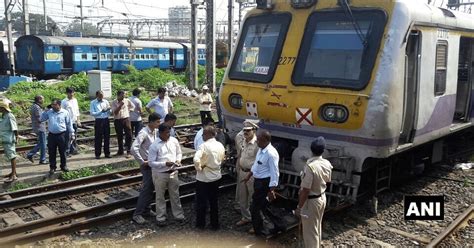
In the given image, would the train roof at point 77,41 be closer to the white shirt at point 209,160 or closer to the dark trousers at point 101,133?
the dark trousers at point 101,133

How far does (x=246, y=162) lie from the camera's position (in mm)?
6375

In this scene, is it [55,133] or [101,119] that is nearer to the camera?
[55,133]

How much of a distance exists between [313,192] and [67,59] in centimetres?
2844

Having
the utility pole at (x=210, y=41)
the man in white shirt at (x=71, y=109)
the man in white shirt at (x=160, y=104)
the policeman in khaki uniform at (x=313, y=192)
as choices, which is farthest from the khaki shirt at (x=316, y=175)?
the utility pole at (x=210, y=41)

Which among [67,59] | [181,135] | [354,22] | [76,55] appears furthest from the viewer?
[67,59]

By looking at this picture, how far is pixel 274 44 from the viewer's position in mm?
7125

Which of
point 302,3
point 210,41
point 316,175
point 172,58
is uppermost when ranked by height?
point 210,41

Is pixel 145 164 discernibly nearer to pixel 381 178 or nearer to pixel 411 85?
pixel 381 178

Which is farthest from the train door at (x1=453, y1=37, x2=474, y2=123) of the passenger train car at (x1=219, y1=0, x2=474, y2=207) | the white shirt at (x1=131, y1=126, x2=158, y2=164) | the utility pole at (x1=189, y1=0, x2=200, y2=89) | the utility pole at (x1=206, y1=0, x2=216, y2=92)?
the utility pole at (x1=189, y1=0, x2=200, y2=89)

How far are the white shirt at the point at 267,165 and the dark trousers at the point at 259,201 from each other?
0.08 meters

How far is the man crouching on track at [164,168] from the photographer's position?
645 cm

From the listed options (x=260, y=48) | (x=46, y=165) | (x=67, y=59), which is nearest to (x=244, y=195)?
(x=260, y=48)

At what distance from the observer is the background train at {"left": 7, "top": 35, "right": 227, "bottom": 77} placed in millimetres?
29469

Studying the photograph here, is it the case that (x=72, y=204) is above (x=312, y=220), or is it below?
below
